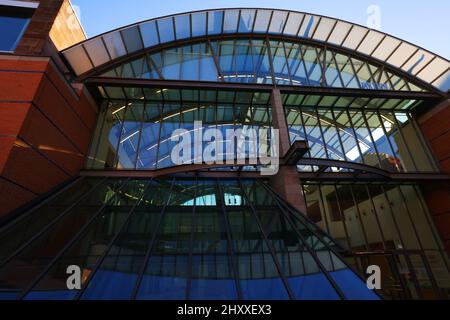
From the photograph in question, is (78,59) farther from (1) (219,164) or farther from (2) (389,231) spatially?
(2) (389,231)

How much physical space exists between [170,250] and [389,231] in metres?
12.1

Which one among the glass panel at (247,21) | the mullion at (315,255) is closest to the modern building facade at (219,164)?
the mullion at (315,255)

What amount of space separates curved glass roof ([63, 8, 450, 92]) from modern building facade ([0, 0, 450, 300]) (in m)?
0.08

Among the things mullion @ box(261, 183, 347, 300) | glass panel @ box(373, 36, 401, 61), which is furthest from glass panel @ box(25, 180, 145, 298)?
glass panel @ box(373, 36, 401, 61)

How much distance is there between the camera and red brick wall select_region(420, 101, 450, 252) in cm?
1253

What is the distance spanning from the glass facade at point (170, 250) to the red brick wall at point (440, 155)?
9144mm

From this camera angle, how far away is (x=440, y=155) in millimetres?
14117

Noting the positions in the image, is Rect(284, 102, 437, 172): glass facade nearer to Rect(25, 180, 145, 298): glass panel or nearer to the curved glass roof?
the curved glass roof

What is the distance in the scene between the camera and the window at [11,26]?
10.2m

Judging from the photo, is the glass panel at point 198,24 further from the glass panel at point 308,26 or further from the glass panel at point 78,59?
the glass panel at point 78,59

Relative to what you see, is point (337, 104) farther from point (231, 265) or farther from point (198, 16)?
point (231, 265)

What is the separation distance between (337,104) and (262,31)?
316 inches

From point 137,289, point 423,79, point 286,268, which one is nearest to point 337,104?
point 423,79
